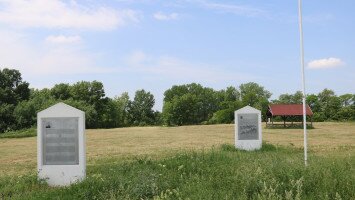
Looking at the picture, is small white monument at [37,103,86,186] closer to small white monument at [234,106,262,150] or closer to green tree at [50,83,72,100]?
small white monument at [234,106,262,150]

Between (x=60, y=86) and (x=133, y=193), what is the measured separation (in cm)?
8281

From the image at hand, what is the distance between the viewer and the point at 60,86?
288 feet

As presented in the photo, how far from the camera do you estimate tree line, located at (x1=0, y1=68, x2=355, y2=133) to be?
62125mm

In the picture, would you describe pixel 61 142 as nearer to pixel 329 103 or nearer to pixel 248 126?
pixel 248 126

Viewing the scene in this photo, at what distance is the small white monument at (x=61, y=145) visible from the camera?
11.7m

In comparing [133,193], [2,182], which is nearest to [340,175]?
[133,193]

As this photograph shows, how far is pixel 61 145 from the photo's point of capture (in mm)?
11820

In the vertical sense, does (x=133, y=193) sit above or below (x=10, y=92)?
below

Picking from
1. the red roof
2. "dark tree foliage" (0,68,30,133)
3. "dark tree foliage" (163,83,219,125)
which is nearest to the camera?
the red roof

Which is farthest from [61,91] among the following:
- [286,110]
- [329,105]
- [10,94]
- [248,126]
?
[248,126]

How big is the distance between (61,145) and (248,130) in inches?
383

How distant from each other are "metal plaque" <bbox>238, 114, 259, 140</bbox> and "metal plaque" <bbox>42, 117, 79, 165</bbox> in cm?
928

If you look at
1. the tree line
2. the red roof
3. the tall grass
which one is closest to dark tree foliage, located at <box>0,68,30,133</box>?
the tree line

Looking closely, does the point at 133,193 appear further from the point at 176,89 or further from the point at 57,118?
the point at 176,89
